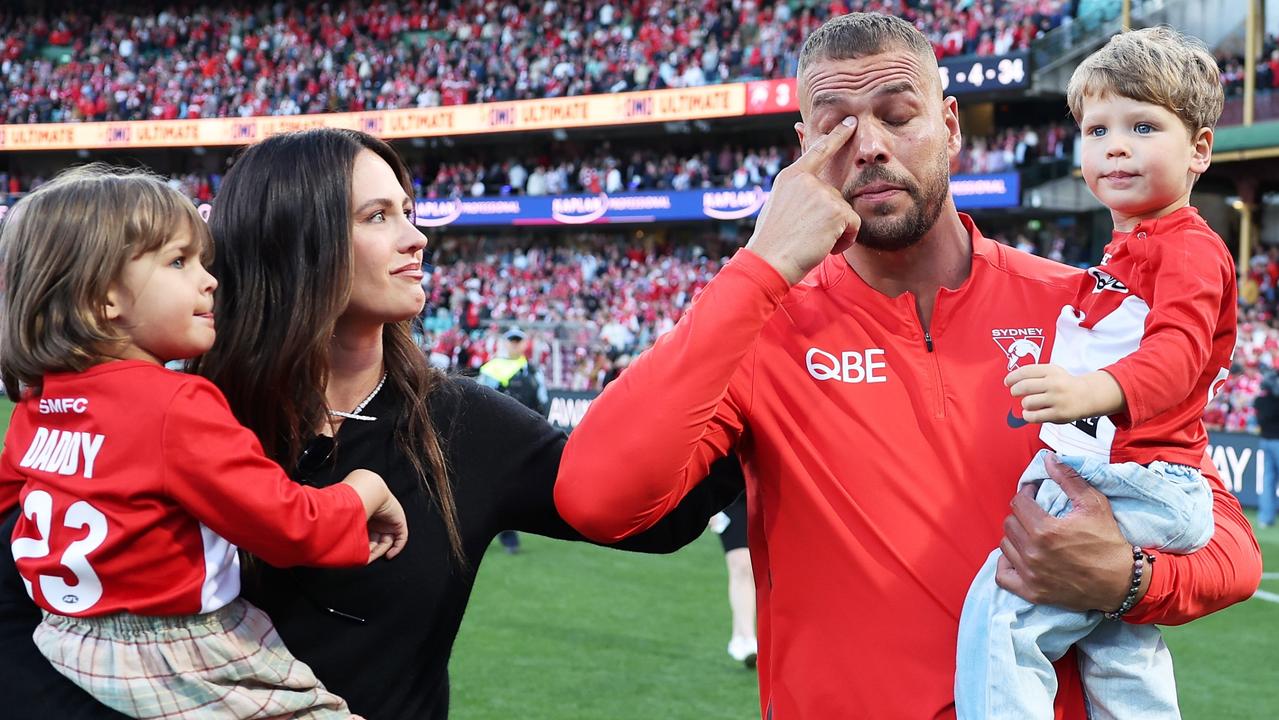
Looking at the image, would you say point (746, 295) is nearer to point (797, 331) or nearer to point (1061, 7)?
point (797, 331)

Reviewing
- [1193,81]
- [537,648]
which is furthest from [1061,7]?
[1193,81]

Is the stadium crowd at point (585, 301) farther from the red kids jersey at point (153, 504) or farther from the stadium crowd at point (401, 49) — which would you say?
the red kids jersey at point (153, 504)

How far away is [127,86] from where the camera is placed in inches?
1570

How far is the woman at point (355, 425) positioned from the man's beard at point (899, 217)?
1.62 ft

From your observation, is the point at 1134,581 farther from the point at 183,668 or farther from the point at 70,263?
the point at 70,263

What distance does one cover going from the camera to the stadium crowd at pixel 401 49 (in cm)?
3086

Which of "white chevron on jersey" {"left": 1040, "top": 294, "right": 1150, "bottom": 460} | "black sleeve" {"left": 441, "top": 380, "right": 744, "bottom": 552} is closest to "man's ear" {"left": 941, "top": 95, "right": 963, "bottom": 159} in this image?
"white chevron on jersey" {"left": 1040, "top": 294, "right": 1150, "bottom": 460}

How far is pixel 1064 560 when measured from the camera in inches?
74.8

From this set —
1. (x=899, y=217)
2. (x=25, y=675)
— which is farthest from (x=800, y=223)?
(x=25, y=675)

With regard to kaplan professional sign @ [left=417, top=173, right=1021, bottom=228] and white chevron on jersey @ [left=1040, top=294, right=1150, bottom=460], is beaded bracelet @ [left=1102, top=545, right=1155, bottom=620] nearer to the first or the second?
white chevron on jersey @ [left=1040, top=294, right=1150, bottom=460]

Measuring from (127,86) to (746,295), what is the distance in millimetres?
42501

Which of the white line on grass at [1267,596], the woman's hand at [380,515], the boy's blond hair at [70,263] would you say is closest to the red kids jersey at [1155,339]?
the woman's hand at [380,515]

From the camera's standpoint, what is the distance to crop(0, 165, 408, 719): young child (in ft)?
6.11

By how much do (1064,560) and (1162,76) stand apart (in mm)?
964
